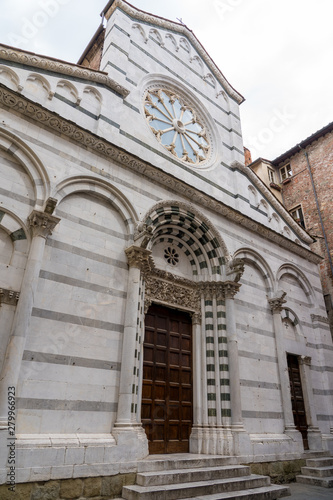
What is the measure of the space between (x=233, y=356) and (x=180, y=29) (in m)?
11.8

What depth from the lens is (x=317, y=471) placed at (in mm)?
8180

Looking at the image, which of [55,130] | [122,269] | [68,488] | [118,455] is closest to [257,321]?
[122,269]

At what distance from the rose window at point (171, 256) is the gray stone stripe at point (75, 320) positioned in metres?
2.75

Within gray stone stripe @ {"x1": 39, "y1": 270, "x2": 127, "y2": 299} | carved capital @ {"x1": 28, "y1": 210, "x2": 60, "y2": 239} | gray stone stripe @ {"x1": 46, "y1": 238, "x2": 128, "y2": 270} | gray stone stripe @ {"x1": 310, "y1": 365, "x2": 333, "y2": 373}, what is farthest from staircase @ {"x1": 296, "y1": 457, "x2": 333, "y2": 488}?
carved capital @ {"x1": 28, "y1": 210, "x2": 60, "y2": 239}

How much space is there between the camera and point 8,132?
6.46 m

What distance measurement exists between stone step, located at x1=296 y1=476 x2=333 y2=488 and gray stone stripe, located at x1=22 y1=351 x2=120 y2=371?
17.6 feet

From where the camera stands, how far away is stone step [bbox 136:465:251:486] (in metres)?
Result: 5.55

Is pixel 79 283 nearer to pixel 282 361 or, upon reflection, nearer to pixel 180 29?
pixel 282 361

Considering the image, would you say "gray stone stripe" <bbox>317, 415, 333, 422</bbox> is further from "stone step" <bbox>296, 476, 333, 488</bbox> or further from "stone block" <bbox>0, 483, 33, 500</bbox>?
"stone block" <bbox>0, 483, 33, 500</bbox>

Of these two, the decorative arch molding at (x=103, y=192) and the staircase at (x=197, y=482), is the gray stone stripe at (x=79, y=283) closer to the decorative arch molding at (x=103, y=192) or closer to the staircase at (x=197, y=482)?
the decorative arch molding at (x=103, y=192)

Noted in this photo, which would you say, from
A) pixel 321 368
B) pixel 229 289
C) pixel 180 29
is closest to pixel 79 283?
pixel 229 289

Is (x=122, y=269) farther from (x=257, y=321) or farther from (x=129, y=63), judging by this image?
(x=129, y=63)

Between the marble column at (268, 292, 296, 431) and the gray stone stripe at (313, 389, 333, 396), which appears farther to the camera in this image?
the gray stone stripe at (313, 389, 333, 396)

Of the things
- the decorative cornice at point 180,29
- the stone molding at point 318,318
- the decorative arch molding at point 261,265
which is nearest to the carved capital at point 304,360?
the stone molding at point 318,318
